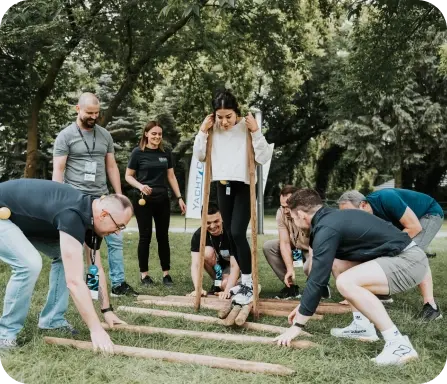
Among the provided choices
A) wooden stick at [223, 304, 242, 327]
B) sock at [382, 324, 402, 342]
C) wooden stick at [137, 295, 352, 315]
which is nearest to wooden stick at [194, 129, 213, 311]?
wooden stick at [137, 295, 352, 315]

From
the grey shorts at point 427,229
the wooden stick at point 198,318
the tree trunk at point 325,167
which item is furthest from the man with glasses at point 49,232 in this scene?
the tree trunk at point 325,167

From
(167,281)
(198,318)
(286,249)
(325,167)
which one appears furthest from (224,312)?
(325,167)

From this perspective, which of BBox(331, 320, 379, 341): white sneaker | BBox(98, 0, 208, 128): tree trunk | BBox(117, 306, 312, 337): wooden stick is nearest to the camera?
BBox(331, 320, 379, 341): white sneaker

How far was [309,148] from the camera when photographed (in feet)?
99.9

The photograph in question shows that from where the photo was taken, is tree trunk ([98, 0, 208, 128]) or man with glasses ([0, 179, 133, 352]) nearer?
man with glasses ([0, 179, 133, 352])

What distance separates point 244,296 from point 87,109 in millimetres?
2254

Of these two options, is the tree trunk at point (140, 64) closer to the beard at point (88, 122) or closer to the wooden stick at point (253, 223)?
the beard at point (88, 122)

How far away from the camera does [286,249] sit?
5.46 metres

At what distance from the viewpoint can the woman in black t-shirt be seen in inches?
241

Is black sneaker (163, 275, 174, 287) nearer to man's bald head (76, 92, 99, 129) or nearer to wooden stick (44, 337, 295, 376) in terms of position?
man's bald head (76, 92, 99, 129)

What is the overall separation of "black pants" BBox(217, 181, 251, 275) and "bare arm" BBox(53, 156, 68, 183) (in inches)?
59.7

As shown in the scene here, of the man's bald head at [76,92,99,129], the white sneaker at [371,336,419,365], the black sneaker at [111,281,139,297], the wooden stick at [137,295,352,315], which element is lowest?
the black sneaker at [111,281,139,297]

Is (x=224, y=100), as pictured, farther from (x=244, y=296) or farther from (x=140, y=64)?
(x=140, y=64)

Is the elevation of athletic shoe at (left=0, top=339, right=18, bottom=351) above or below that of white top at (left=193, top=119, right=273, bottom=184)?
below
